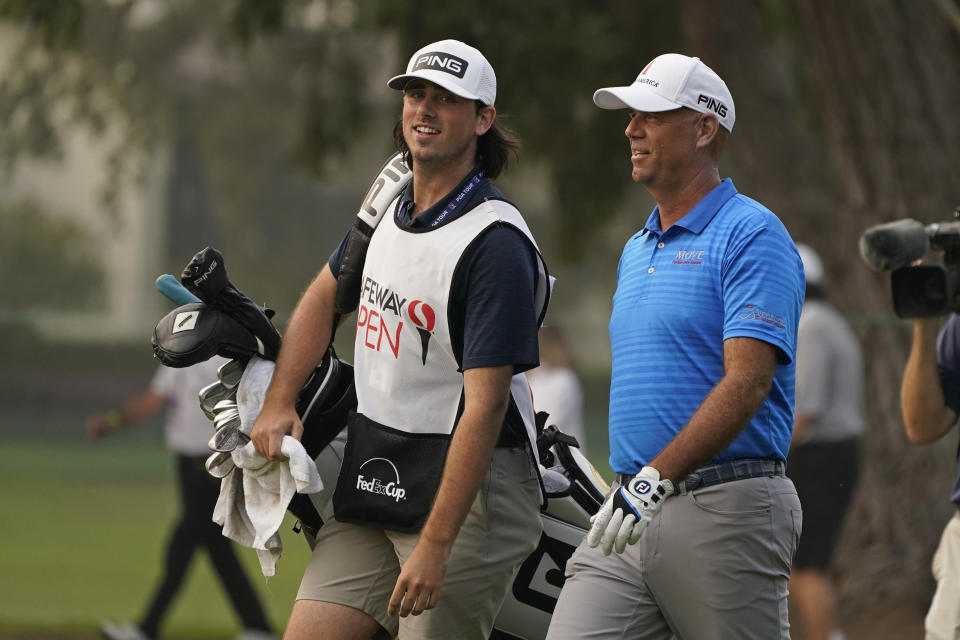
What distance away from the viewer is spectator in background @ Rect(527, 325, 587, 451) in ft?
28.0

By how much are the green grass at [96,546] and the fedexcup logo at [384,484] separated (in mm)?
4929

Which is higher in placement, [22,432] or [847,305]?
[847,305]

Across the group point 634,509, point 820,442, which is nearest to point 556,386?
point 820,442

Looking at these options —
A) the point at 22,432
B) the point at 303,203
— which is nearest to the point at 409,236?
the point at 22,432

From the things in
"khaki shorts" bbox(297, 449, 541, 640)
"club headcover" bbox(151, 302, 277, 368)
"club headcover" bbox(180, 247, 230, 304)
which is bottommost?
"khaki shorts" bbox(297, 449, 541, 640)

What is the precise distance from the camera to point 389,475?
4023mm

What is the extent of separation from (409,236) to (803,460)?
3.92 metres

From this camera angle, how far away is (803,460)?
7.39m

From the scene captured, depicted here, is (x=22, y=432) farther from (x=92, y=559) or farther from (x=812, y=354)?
(x=812, y=354)

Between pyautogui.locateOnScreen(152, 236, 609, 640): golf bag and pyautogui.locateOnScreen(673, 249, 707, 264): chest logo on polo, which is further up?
pyautogui.locateOnScreen(673, 249, 707, 264): chest logo on polo

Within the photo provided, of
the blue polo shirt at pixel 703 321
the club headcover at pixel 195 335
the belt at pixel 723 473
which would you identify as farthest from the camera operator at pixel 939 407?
the club headcover at pixel 195 335

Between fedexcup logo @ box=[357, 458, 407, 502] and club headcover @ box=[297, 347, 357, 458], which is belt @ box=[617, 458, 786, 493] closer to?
fedexcup logo @ box=[357, 458, 407, 502]

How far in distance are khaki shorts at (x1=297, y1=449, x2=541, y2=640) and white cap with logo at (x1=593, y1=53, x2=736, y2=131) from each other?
985mm

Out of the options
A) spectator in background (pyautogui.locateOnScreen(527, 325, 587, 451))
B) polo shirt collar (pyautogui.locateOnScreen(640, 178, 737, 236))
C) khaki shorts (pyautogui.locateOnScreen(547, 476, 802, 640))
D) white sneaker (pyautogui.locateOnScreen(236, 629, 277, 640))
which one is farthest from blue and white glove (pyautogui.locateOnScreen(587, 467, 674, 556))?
white sneaker (pyautogui.locateOnScreen(236, 629, 277, 640))
